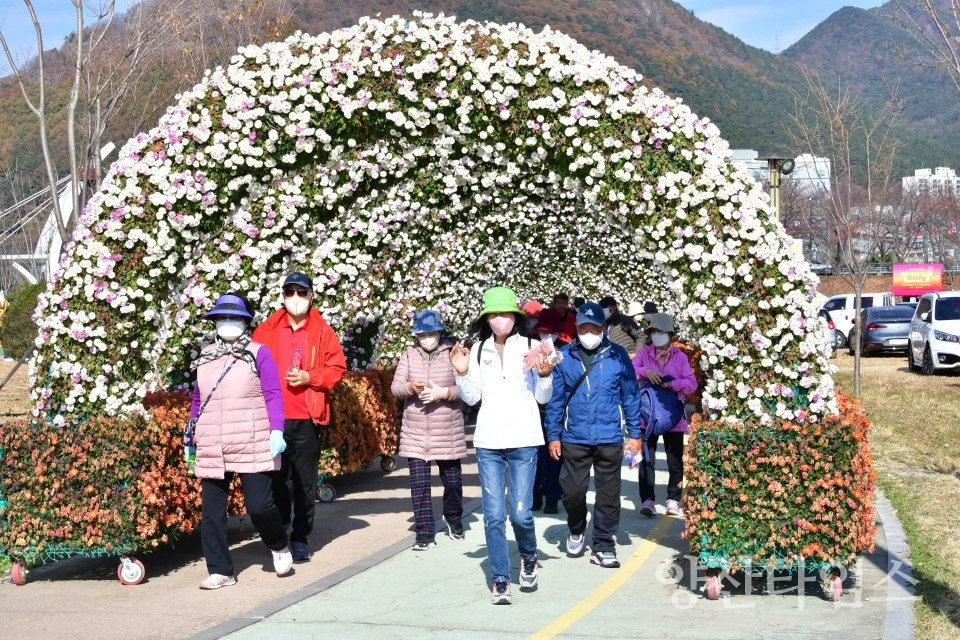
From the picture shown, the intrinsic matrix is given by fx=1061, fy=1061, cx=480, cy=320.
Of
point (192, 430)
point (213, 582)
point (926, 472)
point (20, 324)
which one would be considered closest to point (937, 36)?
point (926, 472)

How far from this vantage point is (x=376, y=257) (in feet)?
36.0

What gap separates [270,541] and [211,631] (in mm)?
1339

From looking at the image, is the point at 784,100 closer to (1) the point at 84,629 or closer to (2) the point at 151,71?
(2) the point at 151,71

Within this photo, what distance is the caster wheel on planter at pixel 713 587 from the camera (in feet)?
21.2

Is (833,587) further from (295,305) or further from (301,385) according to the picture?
A: (295,305)

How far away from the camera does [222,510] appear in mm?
6930

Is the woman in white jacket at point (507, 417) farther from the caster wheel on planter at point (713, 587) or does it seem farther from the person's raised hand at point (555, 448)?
the caster wheel on planter at point (713, 587)

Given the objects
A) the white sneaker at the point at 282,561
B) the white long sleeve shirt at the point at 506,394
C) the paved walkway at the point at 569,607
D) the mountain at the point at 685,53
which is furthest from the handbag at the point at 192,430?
the mountain at the point at 685,53

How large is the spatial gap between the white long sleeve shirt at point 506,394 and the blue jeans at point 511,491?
89 millimetres

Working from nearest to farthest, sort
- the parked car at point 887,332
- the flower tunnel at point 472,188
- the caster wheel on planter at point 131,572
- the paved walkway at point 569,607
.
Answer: the paved walkway at point 569,607
the flower tunnel at point 472,188
the caster wheel on planter at point 131,572
the parked car at point 887,332

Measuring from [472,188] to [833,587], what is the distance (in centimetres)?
457

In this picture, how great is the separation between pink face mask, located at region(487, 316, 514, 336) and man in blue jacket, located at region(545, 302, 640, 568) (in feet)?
2.64

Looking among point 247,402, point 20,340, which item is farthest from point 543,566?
point 20,340

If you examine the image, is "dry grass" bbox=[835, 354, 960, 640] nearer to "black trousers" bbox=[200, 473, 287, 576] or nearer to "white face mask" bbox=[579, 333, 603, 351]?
"white face mask" bbox=[579, 333, 603, 351]
